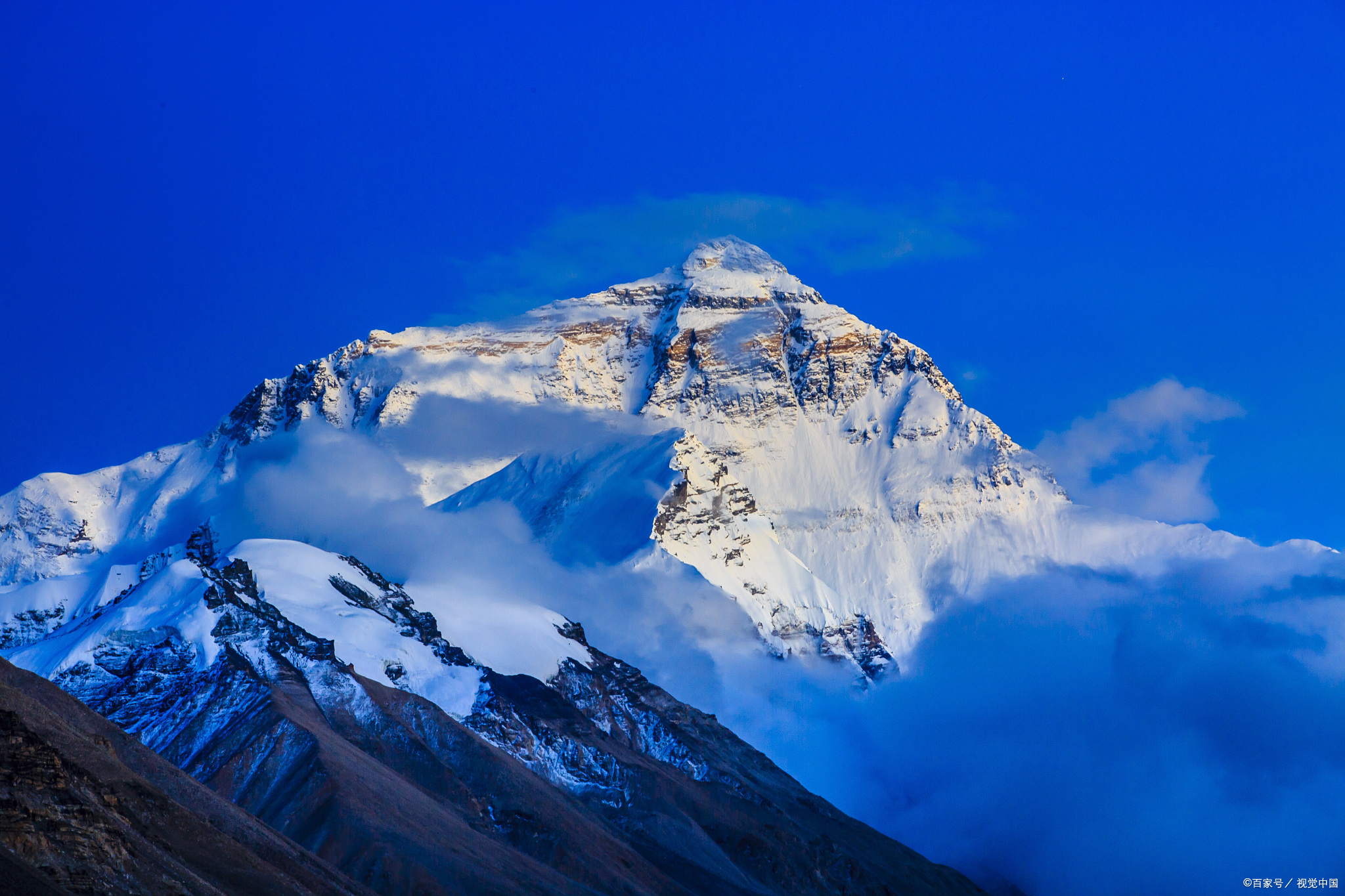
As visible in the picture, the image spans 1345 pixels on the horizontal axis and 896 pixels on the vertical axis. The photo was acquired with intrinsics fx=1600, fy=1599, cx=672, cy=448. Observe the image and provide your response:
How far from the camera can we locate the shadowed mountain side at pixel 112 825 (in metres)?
77.8

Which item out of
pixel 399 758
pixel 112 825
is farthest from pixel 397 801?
pixel 112 825

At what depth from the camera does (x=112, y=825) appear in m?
82.9

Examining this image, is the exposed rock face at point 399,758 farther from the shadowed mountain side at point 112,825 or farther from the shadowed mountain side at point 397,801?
the shadowed mountain side at point 112,825

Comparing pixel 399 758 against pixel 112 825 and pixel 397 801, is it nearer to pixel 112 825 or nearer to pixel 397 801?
pixel 397 801

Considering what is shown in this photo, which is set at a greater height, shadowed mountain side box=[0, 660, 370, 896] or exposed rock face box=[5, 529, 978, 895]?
exposed rock face box=[5, 529, 978, 895]

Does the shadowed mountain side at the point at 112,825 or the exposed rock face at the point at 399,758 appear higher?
the exposed rock face at the point at 399,758

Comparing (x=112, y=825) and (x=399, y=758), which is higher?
(x=399, y=758)

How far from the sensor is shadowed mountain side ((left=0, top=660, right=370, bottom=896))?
77.8 meters

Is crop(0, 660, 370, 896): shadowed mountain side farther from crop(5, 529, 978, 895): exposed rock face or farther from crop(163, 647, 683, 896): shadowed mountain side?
crop(5, 529, 978, 895): exposed rock face

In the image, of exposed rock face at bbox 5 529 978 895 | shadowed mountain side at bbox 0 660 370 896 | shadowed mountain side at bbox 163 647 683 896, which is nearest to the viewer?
shadowed mountain side at bbox 0 660 370 896

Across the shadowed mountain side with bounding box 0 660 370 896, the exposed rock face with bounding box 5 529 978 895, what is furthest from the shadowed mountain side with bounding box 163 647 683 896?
the shadowed mountain side with bounding box 0 660 370 896

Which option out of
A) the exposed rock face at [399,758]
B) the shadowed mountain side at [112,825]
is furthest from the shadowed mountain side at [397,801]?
the shadowed mountain side at [112,825]

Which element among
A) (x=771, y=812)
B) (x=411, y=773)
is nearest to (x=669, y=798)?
(x=771, y=812)

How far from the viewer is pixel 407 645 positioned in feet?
604
